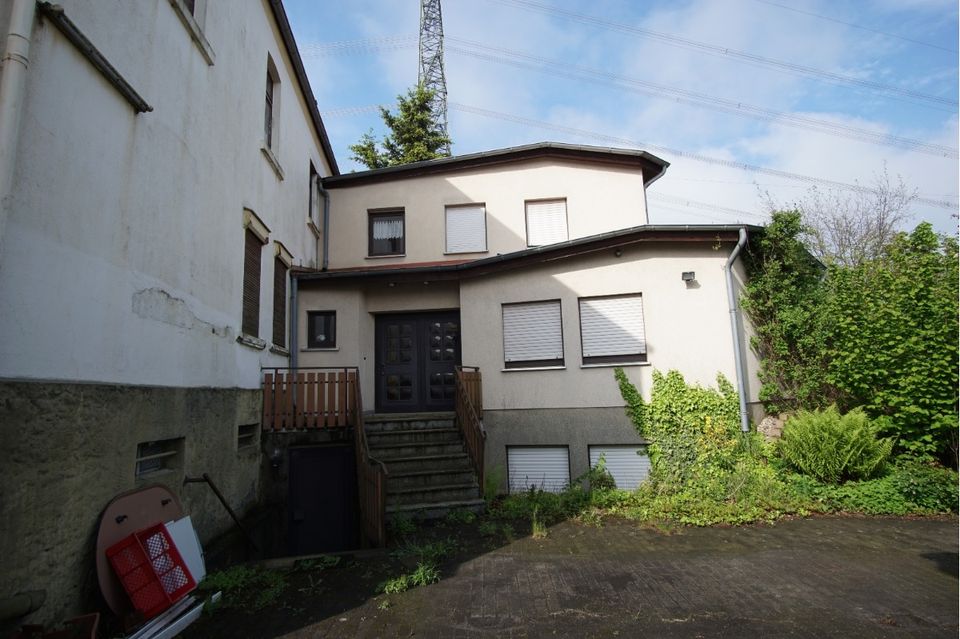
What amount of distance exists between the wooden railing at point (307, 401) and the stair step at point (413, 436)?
1.84 feet

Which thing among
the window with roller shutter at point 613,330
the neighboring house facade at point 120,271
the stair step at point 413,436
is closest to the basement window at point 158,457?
the neighboring house facade at point 120,271

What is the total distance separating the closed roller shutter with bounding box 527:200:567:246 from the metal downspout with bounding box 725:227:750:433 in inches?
177

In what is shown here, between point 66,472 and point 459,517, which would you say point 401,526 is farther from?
point 66,472

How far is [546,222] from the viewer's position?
13.3 m

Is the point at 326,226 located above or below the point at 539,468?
above

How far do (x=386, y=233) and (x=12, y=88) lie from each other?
10.5 meters

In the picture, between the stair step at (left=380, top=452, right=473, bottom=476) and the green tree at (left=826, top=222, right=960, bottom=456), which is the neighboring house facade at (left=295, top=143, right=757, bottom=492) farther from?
the green tree at (left=826, top=222, right=960, bottom=456)

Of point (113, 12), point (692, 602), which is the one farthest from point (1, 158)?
point (692, 602)

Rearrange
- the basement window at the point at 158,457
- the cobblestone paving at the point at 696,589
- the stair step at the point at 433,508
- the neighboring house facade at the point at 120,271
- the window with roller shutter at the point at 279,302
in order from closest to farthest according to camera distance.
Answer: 1. the neighboring house facade at the point at 120,271
2. the cobblestone paving at the point at 696,589
3. the basement window at the point at 158,457
4. the stair step at the point at 433,508
5. the window with roller shutter at the point at 279,302

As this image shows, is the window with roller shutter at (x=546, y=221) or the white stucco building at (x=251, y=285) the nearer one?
the white stucco building at (x=251, y=285)

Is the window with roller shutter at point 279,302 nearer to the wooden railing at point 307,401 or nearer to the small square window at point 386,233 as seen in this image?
the wooden railing at point 307,401

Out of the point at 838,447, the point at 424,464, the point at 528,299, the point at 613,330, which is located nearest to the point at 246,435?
the point at 424,464

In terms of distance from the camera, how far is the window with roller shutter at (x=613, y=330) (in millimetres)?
9797

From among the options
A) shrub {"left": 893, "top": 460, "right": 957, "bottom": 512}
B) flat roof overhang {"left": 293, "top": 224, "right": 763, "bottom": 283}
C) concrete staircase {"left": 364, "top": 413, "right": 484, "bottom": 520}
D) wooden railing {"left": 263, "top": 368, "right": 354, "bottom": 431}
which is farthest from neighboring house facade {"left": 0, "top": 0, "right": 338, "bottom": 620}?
shrub {"left": 893, "top": 460, "right": 957, "bottom": 512}
